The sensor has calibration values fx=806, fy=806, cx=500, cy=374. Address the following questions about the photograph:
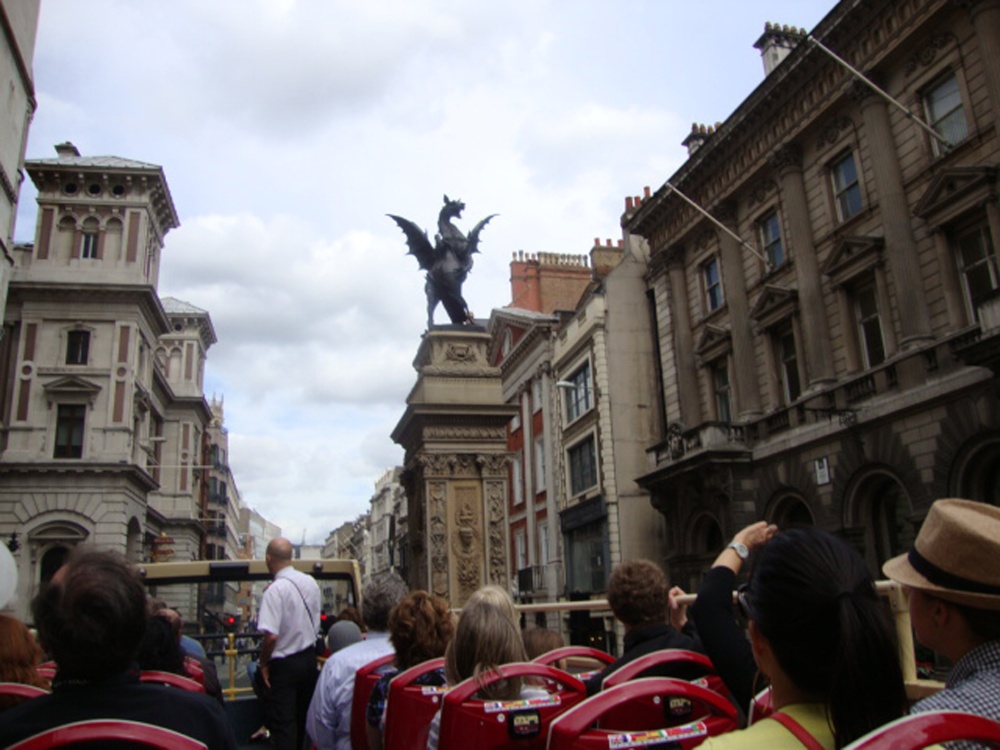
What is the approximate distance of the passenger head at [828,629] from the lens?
1.88 m

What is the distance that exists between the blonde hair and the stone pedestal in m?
6.63

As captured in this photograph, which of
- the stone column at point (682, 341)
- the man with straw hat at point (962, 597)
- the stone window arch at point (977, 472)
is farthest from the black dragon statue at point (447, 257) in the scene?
the stone column at point (682, 341)

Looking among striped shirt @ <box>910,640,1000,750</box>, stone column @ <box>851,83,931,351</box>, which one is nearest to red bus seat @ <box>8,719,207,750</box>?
striped shirt @ <box>910,640,1000,750</box>

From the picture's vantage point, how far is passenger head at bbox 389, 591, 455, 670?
4.59 metres

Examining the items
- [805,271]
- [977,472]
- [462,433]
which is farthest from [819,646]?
[805,271]

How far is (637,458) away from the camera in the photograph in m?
32.3

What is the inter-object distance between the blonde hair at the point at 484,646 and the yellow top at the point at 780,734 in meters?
1.91

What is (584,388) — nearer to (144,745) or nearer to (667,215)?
(667,215)

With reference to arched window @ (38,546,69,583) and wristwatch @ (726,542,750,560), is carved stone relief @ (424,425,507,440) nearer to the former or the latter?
wristwatch @ (726,542,750,560)

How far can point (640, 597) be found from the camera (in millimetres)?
4055

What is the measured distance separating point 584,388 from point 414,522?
2362 cm

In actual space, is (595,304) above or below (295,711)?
above

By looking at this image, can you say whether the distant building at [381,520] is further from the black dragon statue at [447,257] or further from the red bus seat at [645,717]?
the red bus seat at [645,717]

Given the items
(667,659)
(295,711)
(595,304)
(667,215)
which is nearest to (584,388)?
(595,304)
